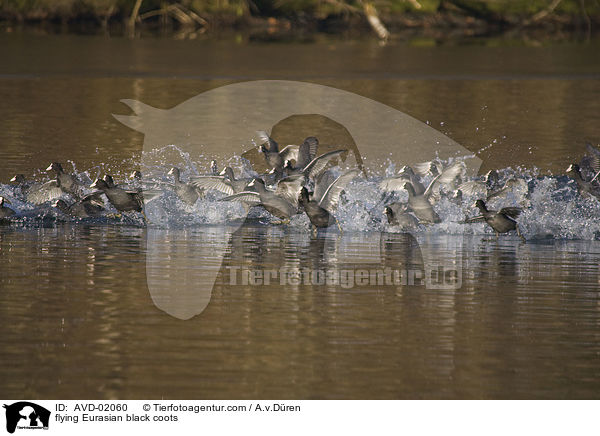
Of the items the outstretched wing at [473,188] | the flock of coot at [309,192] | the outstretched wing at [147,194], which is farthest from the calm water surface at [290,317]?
the outstretched wing at [473,188]

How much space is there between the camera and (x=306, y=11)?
73688 millimetres

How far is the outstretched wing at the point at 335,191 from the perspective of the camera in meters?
17.2

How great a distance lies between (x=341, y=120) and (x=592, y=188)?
15.5 m

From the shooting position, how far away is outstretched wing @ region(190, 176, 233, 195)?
1811 centimetres

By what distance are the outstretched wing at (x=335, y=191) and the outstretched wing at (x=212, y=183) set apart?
4.92 ft

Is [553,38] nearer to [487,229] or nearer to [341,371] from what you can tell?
Answer: [487,229]

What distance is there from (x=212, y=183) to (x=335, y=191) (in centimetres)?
185

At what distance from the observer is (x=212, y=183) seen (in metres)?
18.2

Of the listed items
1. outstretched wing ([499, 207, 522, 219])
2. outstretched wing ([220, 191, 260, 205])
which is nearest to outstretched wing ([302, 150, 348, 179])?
outstretched wing ([220, 191, 260, 205])

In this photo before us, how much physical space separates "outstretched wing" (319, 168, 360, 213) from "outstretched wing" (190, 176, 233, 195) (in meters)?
→ 1.50

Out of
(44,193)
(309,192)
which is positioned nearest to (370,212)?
(309,192)

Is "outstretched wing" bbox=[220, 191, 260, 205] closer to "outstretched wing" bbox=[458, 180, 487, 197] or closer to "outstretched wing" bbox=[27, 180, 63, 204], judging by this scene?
"outstretched wing" bbox=[27, 180, 63, 204]
